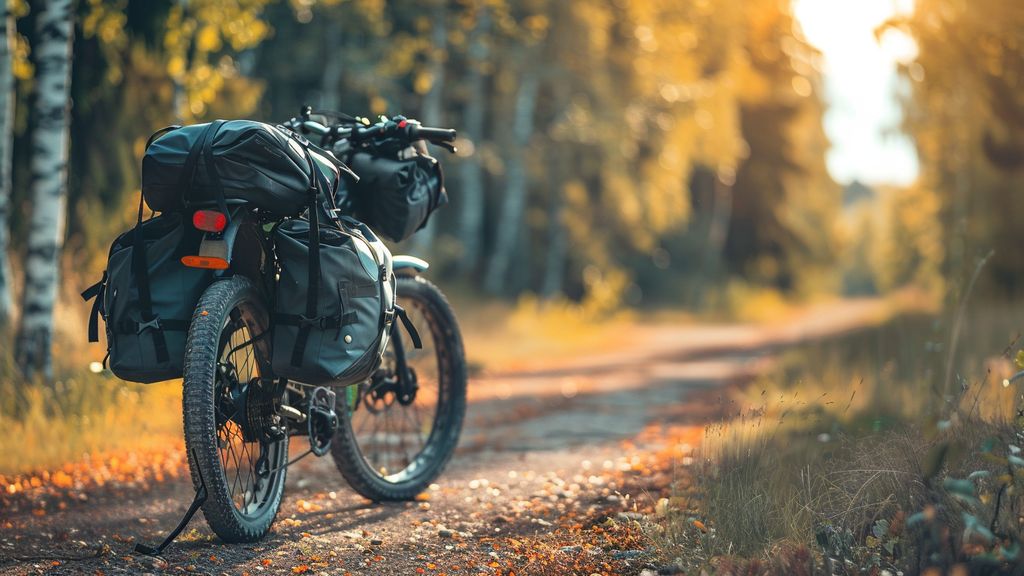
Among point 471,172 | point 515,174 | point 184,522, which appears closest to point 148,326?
point 184,522

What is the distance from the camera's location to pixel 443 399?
19.0ft

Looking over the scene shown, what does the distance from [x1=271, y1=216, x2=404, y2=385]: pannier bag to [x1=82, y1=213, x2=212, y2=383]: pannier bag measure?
1.11ft

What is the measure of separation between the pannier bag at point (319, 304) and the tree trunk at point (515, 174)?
1534cm

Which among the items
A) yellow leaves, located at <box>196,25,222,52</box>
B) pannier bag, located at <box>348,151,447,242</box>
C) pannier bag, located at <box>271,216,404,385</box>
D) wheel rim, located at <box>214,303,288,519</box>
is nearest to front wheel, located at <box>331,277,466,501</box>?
pannier bag, located at <box>348,151,447,242</box>

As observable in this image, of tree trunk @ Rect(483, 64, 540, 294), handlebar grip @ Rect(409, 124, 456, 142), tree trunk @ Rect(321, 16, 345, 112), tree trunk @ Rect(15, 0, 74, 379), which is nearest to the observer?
handlebar grip @ Rect(409, 124, 456, 142)

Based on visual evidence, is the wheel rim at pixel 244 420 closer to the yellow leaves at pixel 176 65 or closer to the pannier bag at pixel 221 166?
the pannier bag at pixel 221 166

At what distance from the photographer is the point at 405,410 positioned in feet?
18.3

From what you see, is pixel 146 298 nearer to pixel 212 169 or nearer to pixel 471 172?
pixel 212 169

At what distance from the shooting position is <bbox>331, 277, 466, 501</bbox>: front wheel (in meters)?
5.34

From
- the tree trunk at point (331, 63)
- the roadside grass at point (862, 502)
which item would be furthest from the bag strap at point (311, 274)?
the tree trunk at point (331, 63)

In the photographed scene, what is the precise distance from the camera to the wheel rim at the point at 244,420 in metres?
4.17

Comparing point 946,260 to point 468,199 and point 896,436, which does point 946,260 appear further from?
point 896,436

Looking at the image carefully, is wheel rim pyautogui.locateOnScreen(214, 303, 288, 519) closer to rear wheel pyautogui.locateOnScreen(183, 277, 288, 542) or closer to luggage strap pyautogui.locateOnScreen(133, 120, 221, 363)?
rear wheel pyautogui.locateOnScreen(183, 277, 288, 542)

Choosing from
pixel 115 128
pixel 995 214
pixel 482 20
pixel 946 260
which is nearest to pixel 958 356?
pixel 115 128
